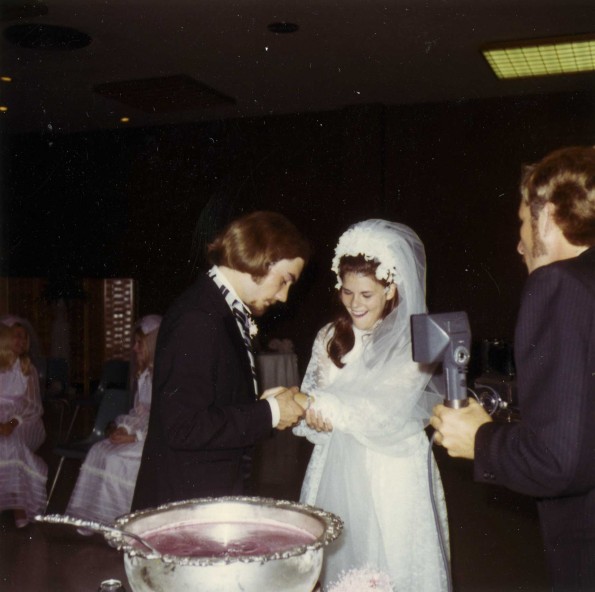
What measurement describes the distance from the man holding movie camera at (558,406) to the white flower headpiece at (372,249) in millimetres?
1078

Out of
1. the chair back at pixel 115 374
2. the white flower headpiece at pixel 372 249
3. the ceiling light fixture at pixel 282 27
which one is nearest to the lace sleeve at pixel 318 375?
the white flower headpiece at pixel 372 249

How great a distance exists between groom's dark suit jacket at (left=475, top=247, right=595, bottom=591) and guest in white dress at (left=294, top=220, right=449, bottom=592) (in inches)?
38.4

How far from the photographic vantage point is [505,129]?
6121 millimetres

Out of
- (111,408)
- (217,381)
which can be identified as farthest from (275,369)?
(217,381)

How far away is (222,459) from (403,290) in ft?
2.91

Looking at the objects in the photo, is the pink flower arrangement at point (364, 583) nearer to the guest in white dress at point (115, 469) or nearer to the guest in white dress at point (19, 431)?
the guest in white dress at point (115, 469)

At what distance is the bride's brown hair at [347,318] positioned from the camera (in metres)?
2.51

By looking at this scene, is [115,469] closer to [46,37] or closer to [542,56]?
[46,37]

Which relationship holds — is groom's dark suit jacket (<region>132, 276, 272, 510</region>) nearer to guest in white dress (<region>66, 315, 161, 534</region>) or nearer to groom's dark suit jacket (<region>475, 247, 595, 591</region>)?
groom's dark suit jacket (<region>475, 247, 595, 591</region>)

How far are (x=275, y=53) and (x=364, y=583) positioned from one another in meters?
4.62

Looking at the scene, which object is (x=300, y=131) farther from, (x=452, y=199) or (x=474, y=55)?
(x=474, y=55)

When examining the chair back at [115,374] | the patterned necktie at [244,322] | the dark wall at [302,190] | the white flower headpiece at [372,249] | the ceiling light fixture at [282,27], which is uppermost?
the ceiling light fixture at [282,27]

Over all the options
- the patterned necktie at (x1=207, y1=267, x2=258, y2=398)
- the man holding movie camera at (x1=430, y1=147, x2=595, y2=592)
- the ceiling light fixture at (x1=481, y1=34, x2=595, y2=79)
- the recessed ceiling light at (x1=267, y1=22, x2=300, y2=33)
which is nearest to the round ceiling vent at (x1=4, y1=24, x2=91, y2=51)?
the recessed ceiling light at (x1=267, y1=22, x2=300, y2=33)

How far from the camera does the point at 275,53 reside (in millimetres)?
5176
